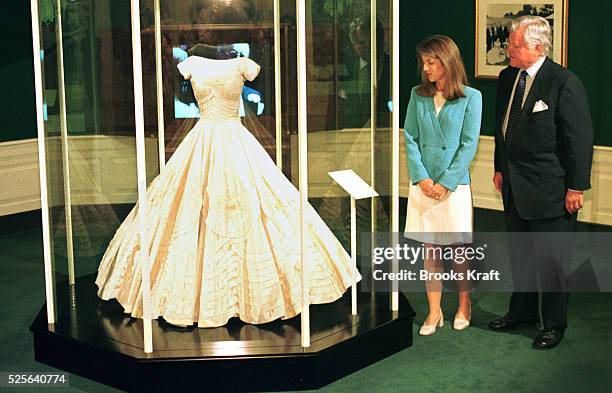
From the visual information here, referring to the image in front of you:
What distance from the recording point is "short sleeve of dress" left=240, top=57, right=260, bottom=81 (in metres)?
4.88

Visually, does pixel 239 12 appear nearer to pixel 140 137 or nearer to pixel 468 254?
pixel 140 137

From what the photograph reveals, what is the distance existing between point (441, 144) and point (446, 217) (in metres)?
0.38

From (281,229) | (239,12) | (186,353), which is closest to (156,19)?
(239,12)

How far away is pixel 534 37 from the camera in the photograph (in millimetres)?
5398

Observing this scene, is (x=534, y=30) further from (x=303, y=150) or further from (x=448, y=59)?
(x=303, y=150)

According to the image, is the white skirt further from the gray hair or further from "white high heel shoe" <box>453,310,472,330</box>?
the gray hair

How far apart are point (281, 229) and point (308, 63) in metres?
0.88

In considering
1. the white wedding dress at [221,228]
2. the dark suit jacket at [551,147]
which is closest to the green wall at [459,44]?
the dark suit jacket at [551,147]

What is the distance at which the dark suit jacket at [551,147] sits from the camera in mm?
5332

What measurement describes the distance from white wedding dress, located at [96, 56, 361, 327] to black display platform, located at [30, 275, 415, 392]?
123mm

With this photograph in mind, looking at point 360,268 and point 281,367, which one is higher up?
point 360,268

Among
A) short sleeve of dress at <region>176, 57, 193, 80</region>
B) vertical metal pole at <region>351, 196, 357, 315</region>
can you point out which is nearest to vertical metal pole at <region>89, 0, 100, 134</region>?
short sleeve of dress at <region>176, 57, 193, 80</region>

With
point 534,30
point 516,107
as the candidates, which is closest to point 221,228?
point 516,107

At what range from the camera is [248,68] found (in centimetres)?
490
